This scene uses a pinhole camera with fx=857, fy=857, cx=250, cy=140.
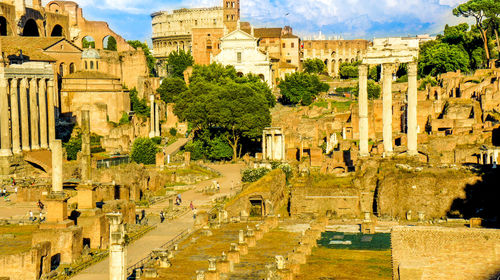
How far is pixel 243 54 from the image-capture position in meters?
119

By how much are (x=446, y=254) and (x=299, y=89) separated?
3199 inches

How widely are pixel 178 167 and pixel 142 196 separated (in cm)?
1011

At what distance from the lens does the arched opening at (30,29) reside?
106 metres

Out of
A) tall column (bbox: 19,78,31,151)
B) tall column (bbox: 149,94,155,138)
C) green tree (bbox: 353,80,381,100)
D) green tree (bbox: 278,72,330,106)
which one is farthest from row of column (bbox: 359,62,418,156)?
green tree (bbox: 278,72,330,106)

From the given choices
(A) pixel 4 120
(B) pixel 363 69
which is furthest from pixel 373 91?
(A) pixel 4 120

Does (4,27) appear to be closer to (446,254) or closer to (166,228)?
(166,228)

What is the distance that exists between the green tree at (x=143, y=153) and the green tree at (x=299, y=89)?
3482cm

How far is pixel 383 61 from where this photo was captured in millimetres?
60250

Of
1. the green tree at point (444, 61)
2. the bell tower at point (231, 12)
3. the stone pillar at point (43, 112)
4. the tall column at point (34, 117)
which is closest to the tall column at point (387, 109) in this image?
the tall column at point (34, 117)

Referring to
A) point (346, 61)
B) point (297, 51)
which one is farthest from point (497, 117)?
point (346, 61)

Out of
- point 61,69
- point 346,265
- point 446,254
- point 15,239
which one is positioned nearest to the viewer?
point 446,254

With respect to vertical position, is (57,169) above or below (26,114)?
below

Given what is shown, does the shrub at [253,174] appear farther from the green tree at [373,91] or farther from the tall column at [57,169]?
the green tree at [373,91]

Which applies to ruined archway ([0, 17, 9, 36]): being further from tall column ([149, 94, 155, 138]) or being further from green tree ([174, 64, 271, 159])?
green tree ([174, 64, 271, 159])
